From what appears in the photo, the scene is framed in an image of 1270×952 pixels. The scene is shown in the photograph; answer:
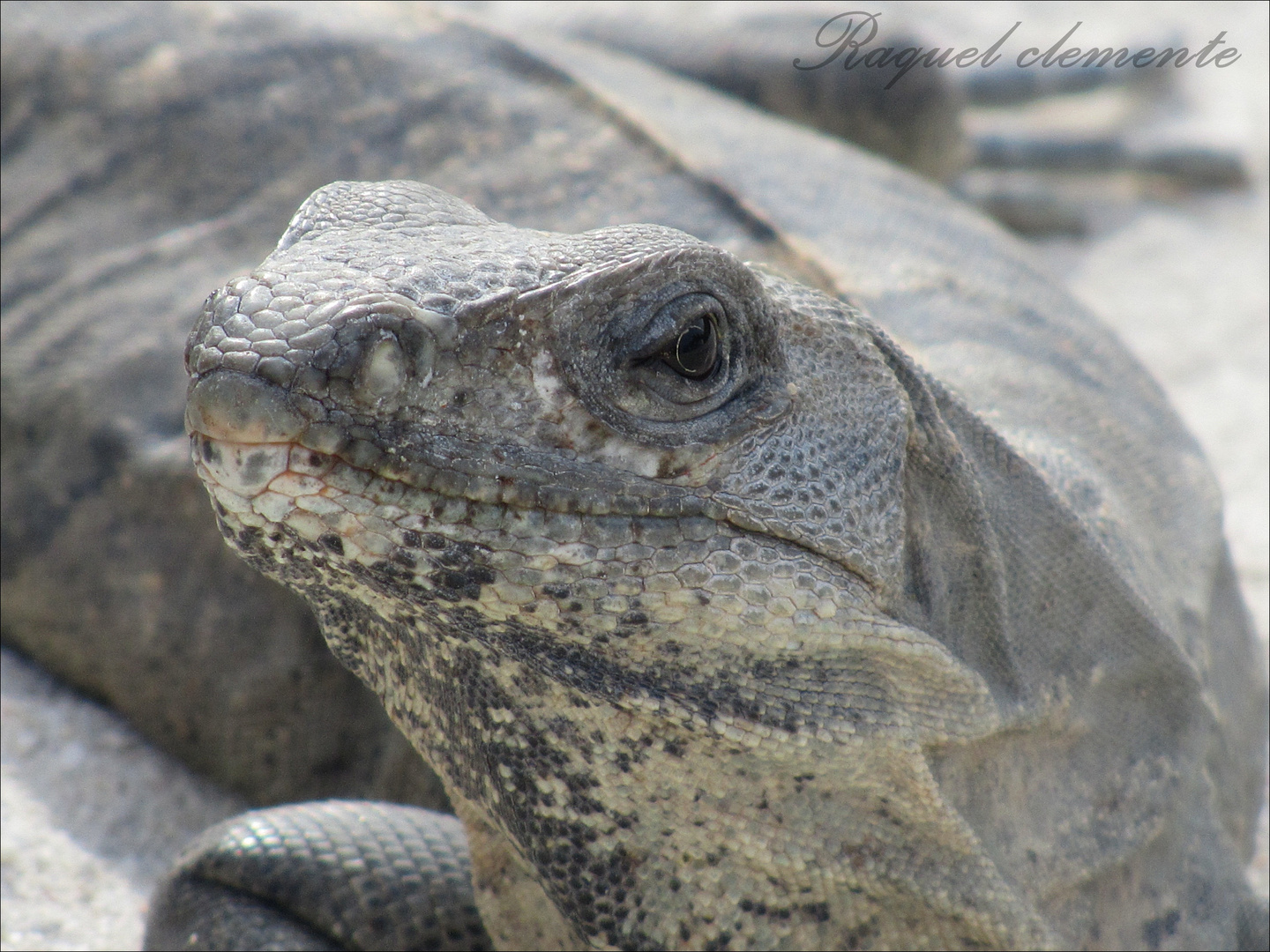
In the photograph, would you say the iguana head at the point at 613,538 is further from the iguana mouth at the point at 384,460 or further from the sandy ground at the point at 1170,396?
the sandy ground at the point at 1170,396

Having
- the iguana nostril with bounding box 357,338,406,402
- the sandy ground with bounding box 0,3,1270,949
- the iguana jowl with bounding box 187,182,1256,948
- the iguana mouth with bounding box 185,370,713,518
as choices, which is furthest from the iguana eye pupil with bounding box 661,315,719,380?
the sandy ground with bounding box 0,3,1270,949

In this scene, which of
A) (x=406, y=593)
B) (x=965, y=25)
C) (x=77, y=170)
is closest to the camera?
(x=406, y=593)

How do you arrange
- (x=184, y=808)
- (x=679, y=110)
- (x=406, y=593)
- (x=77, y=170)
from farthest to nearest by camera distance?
(x=679, y=110) → (x=77, y=170) → (x=184, y=808) → (x=406, y=593)

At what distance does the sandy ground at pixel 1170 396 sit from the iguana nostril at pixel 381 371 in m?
2.07

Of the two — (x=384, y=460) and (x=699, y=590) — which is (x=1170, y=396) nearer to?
(x=699, y=590)

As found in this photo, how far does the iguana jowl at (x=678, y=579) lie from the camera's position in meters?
1.95

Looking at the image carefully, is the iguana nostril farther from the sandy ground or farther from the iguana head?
the sandy ground

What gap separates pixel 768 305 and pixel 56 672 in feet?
9.91

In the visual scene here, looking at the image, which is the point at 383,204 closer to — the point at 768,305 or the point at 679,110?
the point at 768,305

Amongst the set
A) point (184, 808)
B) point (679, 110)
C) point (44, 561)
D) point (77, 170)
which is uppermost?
point (679, 110)

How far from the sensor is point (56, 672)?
4.26 m

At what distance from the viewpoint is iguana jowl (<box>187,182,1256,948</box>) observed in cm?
195

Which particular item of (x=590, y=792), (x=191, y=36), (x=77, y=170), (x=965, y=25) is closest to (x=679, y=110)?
(x=191, y=36)

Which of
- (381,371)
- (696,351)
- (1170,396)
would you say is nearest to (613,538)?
(696,351)
